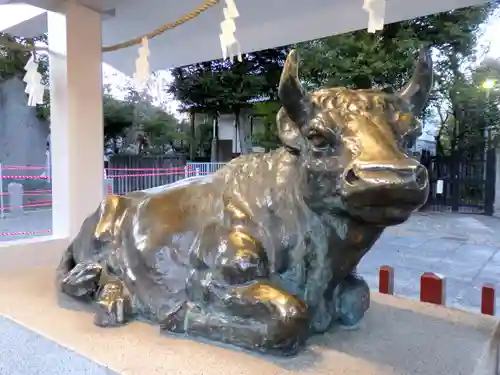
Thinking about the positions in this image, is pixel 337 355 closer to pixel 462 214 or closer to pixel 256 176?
pixel 256 176

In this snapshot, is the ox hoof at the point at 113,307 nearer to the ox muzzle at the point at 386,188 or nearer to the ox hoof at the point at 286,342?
the ox hoof at the point at 286,342

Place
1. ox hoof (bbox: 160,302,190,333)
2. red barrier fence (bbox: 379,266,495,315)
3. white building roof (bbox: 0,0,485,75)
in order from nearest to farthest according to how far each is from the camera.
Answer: ox hoof (bbox: 160,302,190,333) < red barrier fence (bbox: 379,266,495,315) < white building roof (bbox: 0,0,485,75)

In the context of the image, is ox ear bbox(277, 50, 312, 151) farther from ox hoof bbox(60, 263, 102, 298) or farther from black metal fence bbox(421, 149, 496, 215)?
black metal fence bbox(421, 149, 496, 215)

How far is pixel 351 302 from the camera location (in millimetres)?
1107

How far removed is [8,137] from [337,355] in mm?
8264

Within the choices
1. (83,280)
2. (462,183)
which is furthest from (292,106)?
(462,183)

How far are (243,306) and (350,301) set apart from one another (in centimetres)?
30

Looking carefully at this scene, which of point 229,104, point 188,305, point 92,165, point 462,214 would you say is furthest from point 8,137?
point 188,305

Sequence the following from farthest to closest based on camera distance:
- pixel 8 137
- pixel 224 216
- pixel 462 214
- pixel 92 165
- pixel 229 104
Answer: pixel 229 104, pixel 8 137, pixel 462 214, pixel 92 165, pixel 224 216

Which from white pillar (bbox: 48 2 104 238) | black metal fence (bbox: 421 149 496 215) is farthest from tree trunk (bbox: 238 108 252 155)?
white pillar (bbox: 48 2 104 238)

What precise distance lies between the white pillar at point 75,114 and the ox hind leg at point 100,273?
77 centimetres

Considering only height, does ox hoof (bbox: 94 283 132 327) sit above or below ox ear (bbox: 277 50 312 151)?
below

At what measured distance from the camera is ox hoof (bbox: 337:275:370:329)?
3.63ft

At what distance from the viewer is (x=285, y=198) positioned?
1.00 m
